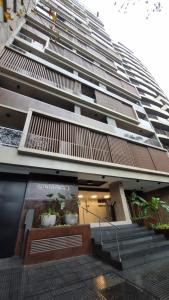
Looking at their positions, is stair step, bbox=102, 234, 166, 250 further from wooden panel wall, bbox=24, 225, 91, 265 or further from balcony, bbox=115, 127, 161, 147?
balcony, bbox=115, 127, 161, 147

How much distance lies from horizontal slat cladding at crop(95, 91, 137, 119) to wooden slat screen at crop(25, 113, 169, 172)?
13.0ft

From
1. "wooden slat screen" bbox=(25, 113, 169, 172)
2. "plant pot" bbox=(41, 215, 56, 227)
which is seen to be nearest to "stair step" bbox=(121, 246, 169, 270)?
"plant pot" bbox=(41, 215, 56, 227)

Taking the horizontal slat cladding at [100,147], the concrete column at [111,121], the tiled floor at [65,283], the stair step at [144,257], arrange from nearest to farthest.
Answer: the tiled floor at [65,283] → the stair step at [144,257] → the horizontal slat cladding at [100,147] → the concrete column at [111,121]

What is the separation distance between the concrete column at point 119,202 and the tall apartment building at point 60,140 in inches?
2.2

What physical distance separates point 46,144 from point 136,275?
5.77 metres

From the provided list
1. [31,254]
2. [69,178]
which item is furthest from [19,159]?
[31,254]

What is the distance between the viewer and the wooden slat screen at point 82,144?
24.0 feet

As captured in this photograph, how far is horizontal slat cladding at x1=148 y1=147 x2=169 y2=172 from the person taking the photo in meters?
11.4

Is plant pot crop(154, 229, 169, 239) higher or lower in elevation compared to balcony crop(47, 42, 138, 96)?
lower

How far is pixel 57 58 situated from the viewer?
1368 centimetres

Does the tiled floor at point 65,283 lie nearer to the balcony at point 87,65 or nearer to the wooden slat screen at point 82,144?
the wooden slat screen at point 82,144

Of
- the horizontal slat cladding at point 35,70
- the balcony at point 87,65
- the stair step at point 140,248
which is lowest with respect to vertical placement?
the stair step at point 140,248

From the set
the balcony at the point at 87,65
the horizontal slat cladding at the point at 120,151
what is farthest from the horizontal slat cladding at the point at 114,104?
the horizontal slat cladding at the point at 120,151

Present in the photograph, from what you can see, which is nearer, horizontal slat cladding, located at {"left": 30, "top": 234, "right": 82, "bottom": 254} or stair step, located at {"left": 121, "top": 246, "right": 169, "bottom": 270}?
stair step, located at {"left": 121, "top": 246, "right": 169, "bottom": 270}
